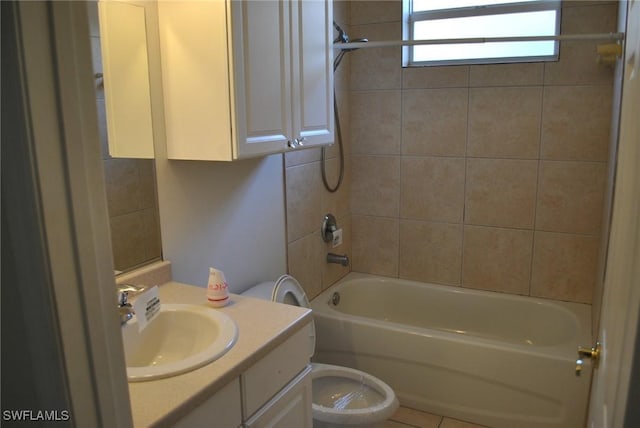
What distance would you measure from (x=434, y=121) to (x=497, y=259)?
2.83ft

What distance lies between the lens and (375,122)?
3.16 meters

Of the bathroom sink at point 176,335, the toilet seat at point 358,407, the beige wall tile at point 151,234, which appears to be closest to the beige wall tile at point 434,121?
the toilet seat at point 358,407

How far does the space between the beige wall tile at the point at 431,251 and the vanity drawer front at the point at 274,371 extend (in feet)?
5.47

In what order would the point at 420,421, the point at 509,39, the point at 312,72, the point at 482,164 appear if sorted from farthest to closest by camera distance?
the point at 482,164 → the point at 420,421 → the point at 509,39 → the point at 312,72

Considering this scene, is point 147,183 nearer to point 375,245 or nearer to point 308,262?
point 308,262

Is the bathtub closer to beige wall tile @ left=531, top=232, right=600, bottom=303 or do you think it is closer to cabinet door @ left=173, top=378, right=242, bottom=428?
beige wall tile @ left=531, top=232, right=600, bottom=303

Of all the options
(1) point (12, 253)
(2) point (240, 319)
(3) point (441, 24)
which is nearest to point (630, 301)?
(1) point (12, 253)

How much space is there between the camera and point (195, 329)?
5.24ft

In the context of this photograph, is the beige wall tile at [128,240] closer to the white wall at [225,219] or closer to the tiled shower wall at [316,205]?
the white wall at [225,219]

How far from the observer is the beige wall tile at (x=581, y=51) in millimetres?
2545

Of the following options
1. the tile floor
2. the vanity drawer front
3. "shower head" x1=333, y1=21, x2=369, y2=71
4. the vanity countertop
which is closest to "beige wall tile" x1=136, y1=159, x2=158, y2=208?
the vanity countertop

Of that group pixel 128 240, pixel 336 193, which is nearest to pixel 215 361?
pixel 128 240

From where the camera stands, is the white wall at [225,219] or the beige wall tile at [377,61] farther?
the beige wall tile at [377,61]

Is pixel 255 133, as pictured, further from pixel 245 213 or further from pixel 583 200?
pixel 583 200
